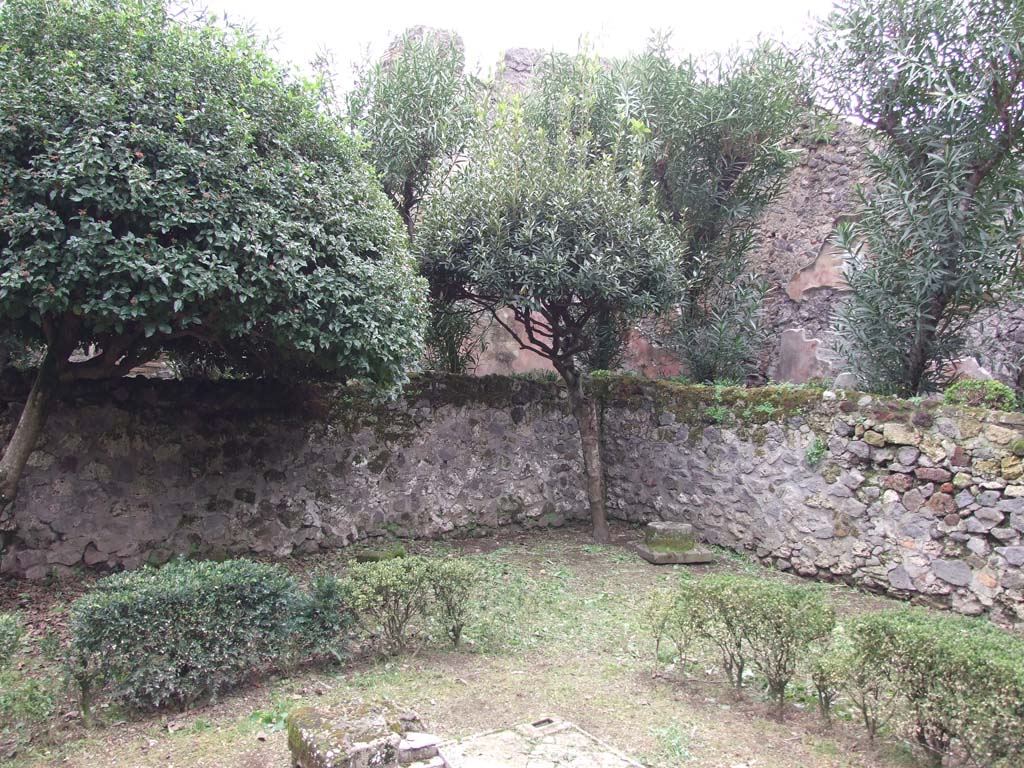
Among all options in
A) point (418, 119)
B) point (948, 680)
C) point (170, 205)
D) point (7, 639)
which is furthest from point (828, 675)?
point (418, 119)

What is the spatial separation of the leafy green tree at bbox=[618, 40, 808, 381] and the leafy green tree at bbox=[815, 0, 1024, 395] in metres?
1.17

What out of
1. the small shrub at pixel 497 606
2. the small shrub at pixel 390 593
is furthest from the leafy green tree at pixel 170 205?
the small shrub at pixel 497 606

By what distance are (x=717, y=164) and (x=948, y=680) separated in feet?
23.5

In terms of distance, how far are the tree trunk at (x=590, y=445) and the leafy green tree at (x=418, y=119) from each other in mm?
1590

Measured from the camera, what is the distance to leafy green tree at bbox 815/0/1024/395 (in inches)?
253

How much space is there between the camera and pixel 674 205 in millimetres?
9398

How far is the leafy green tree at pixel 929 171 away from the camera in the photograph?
6.44 metres

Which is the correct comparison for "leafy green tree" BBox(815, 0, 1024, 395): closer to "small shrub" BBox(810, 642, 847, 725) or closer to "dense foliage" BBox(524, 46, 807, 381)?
"dense foliage" BBox(524, 46, 807, 381)

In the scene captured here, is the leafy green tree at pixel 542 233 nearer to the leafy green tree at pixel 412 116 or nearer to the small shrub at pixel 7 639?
the leafy green tree at pixel 412 116

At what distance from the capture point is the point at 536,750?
339cm

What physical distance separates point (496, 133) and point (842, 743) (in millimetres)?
6721

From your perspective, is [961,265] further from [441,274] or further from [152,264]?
[152,264]

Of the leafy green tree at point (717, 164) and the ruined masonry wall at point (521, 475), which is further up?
the leafy green tree at point (717, 164)

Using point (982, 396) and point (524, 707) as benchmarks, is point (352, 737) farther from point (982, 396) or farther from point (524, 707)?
point (982, 396)
